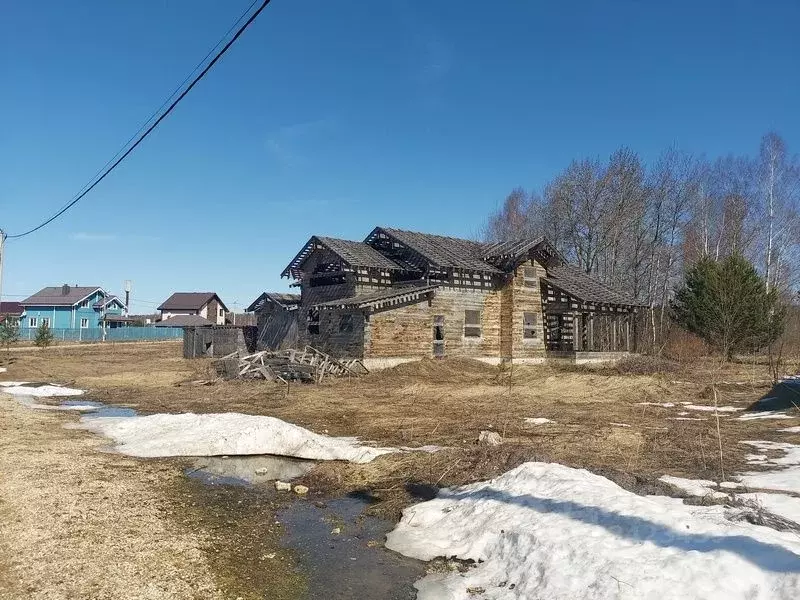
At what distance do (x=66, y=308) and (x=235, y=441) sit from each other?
73806mm

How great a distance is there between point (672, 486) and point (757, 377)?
21.7m

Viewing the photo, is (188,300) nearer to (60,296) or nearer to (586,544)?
(60,296)

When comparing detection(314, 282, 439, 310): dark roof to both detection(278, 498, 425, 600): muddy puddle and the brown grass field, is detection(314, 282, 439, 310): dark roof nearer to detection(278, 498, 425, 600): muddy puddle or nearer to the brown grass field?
the brown grass field

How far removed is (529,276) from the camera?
34.2 m

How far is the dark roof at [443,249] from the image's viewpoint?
31.0 meters

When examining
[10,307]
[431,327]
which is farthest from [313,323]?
[10,307]

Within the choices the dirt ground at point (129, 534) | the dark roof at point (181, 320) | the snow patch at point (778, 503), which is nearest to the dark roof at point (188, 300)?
the dark roof at point (181, 320)

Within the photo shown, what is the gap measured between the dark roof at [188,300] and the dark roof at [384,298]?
6372cm

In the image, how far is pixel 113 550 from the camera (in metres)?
5.91

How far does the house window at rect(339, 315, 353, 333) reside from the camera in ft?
92.5

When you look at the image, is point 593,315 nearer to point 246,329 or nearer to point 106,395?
point 246,329

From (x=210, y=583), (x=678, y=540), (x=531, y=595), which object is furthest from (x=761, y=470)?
(x=210, y=583)

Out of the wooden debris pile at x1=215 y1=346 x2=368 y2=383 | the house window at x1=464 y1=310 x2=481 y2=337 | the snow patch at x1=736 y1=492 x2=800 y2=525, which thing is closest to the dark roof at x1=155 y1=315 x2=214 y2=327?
the house window at x1=464 y1=310 x2=481 y2=337

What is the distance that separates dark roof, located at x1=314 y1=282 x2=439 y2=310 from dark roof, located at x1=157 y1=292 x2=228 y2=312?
63720 millimetres
